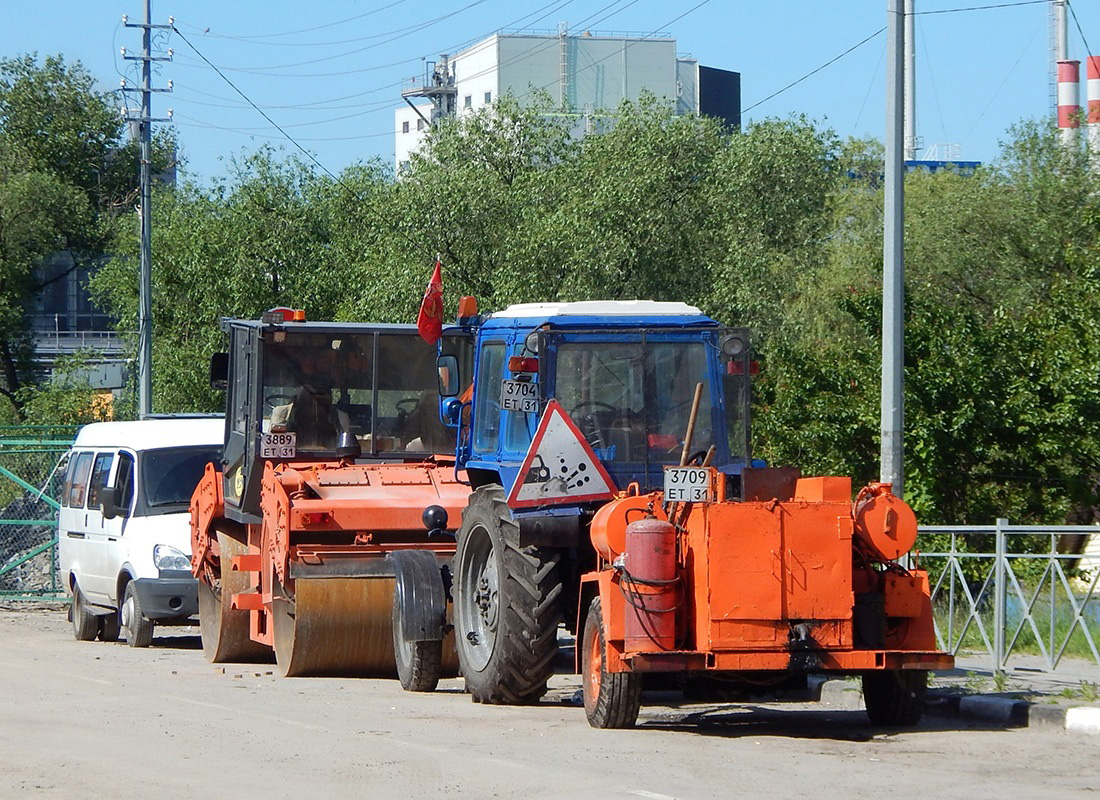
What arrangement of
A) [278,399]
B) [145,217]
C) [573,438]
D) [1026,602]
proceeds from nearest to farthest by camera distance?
[573,438]
[1026,602]
[278,399]
[145,217]

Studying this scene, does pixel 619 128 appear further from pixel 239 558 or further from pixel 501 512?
pixel 501 512

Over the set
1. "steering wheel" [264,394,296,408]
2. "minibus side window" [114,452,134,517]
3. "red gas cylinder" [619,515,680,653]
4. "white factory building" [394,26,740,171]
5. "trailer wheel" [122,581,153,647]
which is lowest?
"trailer wheel" [122,581,153,647]

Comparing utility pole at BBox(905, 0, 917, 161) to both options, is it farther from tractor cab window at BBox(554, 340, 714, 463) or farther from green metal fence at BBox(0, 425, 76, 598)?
green metal fence at BBox(0, 425, 76, 598)

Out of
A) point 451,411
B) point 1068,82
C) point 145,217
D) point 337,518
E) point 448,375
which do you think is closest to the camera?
point 451,411

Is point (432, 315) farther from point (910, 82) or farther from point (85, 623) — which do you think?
point (910, 82)

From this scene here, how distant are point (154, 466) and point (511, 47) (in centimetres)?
8399

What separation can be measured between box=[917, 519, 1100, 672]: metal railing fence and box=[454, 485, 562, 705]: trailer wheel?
3934 mm

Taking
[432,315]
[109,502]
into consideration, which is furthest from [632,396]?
[109,502]

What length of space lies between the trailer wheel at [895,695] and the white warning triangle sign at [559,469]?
2.14m

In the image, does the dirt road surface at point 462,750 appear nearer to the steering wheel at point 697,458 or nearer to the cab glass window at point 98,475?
the steering wheel at point 697,458

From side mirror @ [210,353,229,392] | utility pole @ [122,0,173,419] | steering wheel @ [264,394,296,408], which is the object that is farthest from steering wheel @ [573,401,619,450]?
utility pole @ [122,0,173,419]

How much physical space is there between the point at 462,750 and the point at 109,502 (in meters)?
9.74

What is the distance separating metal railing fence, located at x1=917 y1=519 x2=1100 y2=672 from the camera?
12.5 metres

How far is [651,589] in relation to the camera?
966 centimetres
